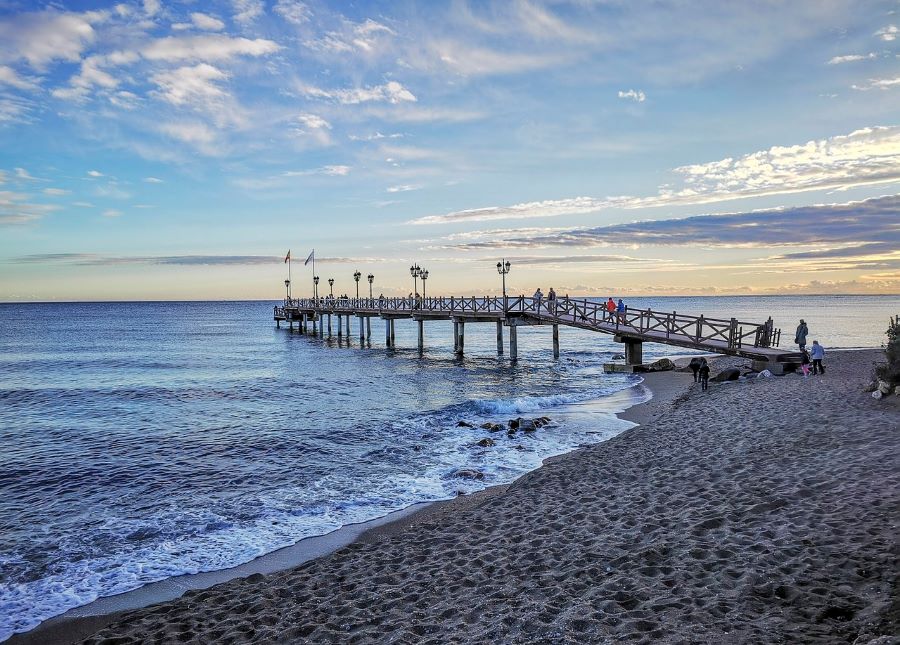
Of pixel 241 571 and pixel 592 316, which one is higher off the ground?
pixel 592 316

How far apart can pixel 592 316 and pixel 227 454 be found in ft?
73.9

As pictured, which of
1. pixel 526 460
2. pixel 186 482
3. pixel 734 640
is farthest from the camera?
pixel 526 460

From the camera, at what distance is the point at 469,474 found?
13.2 metres

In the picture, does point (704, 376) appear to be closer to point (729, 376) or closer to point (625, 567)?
point (729, 376)

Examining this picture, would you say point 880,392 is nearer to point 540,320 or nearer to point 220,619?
point 220,619

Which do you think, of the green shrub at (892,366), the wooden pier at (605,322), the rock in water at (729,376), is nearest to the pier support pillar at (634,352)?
the wooden pier at (605,322)

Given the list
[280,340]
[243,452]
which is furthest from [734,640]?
[280,340]

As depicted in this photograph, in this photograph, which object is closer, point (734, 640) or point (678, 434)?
point (734, 640)

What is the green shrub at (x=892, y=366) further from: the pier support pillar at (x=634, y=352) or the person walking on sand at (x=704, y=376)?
the pier support pillar at (x=634, y=352)

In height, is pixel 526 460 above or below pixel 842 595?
below

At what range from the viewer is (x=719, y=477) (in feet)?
32.2

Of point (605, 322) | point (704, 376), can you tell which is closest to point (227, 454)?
point (704, 376)

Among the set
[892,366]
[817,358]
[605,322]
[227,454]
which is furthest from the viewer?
[605,322]

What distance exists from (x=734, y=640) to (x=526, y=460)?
9.58 metres
